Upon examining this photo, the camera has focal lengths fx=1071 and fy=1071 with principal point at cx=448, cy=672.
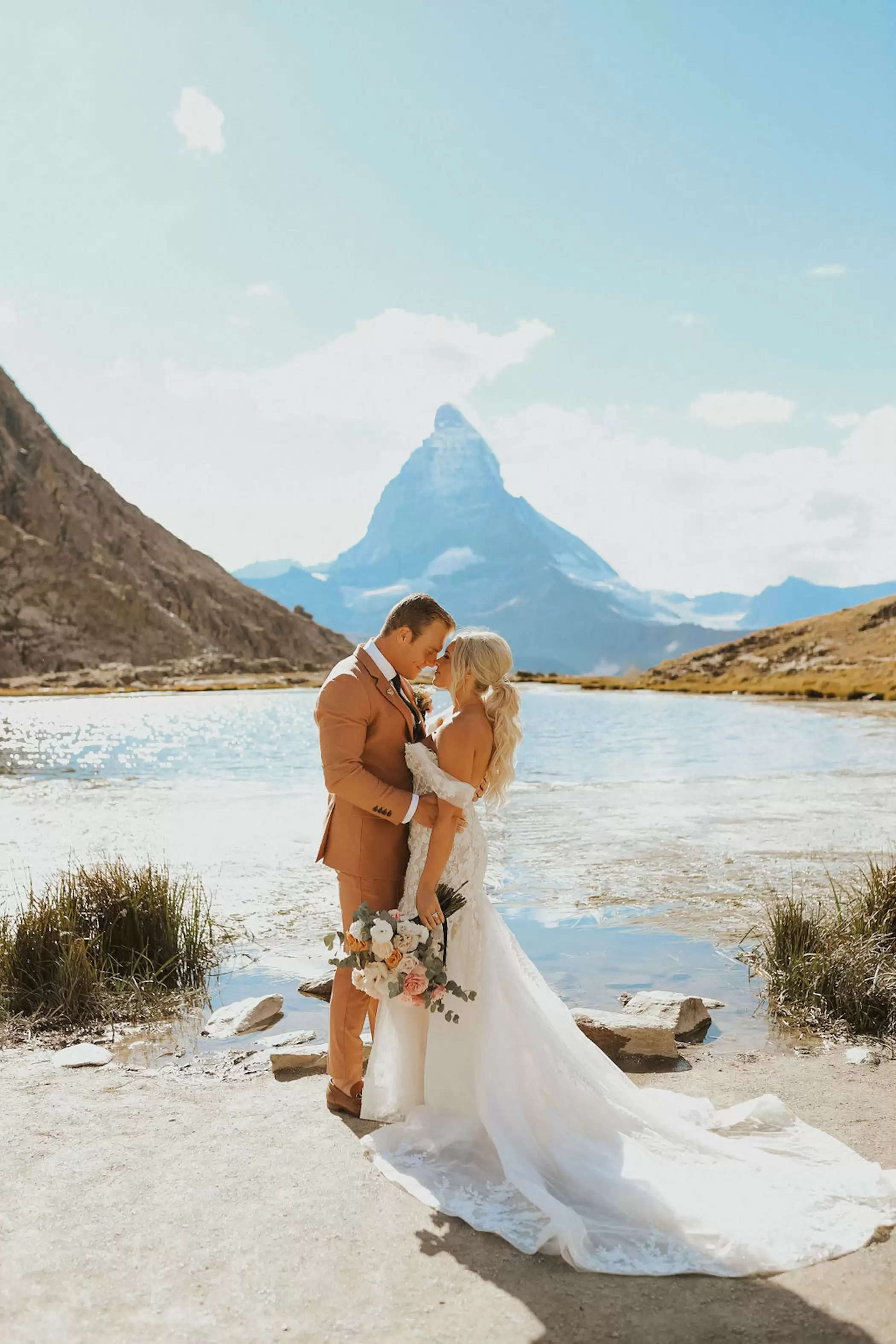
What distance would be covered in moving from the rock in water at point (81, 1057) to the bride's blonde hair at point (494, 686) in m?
2.71

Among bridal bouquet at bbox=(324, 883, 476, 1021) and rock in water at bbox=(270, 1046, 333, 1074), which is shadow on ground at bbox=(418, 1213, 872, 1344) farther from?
rock in water at bbox=(270, 1046, 333, 1074)

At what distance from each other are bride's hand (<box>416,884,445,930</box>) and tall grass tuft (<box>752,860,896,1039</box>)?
9.24 feet

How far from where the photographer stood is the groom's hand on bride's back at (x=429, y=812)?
4.40 metres

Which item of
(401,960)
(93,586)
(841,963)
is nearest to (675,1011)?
(841,963)

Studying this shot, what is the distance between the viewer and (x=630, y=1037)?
18.8 ft

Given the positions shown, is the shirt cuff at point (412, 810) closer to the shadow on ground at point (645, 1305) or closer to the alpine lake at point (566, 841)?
the shadow on ground at point (645, 1305)

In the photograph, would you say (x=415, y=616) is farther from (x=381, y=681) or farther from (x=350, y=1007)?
(x=350, y=1007)

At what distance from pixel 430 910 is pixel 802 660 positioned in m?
78.6

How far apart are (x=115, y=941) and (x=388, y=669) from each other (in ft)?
11.6

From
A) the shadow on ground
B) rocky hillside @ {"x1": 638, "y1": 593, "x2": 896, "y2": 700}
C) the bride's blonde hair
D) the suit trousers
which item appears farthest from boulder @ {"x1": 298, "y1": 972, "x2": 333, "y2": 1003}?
rocky hillside @ {"x1": 638, "y1": 593, "x2": 896, "y2": 700}

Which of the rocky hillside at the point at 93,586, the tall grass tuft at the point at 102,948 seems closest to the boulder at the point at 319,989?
the tall grass tuft at the point at 102,948

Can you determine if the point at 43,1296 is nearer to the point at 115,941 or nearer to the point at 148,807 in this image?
the point at 115,941

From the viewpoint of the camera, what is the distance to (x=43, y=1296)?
3.17m

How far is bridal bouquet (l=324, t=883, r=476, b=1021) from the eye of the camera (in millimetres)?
4258
